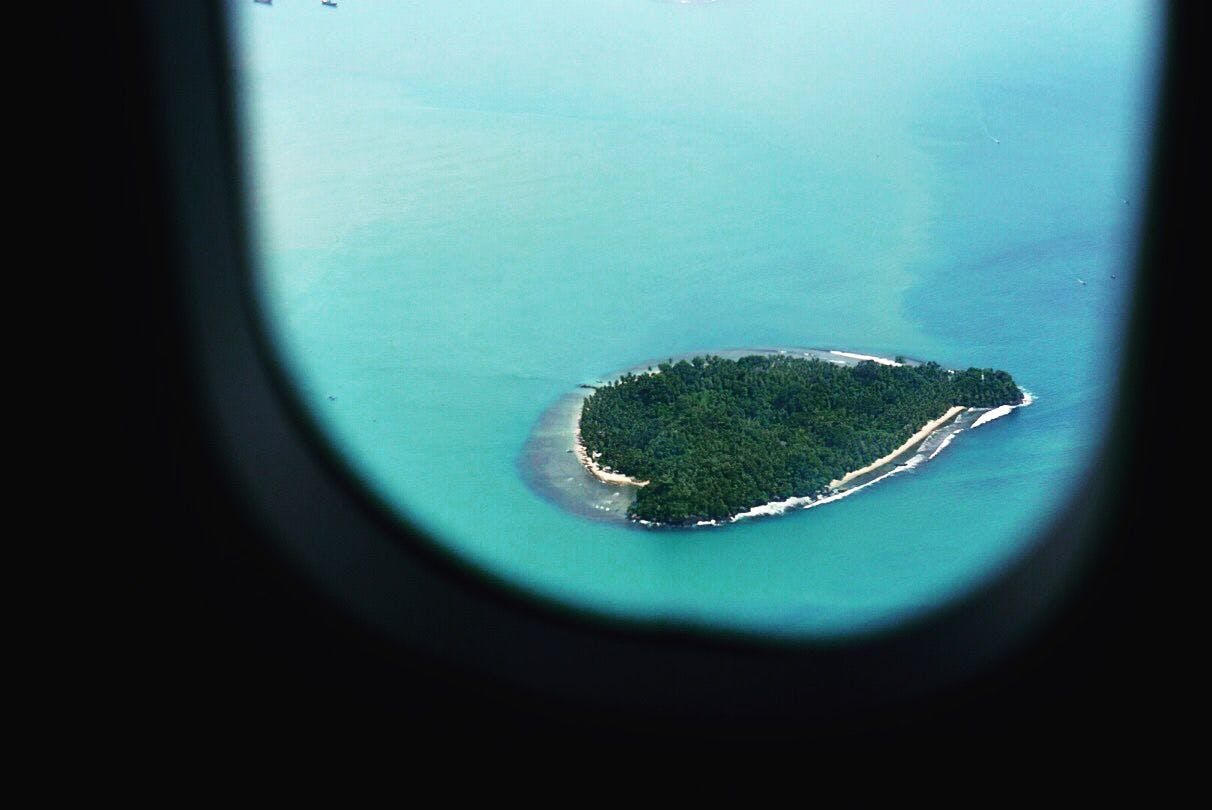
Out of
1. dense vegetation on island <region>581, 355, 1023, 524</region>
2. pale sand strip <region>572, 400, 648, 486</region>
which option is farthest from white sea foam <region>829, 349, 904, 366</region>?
pale sand strip <region>572, 400, 648, 486</region>

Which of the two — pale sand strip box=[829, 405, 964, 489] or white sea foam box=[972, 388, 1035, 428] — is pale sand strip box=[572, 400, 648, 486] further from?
white sea foam box=[972, 388, 1035, 428]

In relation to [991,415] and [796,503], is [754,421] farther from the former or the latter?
[991,415]

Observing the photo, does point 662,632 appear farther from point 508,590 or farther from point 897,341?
point 897,341

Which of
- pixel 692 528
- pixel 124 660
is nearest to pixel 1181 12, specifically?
pixel 124 660

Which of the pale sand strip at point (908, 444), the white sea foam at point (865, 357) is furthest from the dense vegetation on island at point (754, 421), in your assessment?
the white sea foam at point (865, 357)

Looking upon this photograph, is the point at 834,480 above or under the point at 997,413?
under

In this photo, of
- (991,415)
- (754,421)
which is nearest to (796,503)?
(754,421)
